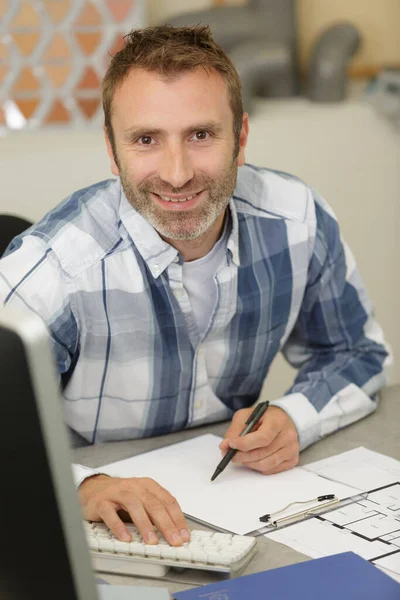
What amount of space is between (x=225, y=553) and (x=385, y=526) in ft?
0.75

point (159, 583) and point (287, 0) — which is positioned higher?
point (287, 0)

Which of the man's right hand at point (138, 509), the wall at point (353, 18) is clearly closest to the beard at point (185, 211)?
the man's right hand at point (138, 509)

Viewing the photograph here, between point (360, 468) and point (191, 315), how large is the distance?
0.41 metres

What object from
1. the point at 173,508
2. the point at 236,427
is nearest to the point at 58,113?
the point at 236,427

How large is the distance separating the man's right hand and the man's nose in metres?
0.50

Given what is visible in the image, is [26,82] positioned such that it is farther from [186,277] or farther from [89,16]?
[186,277]

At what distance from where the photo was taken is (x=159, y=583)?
1.05 m

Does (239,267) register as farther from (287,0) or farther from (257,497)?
(287,0)

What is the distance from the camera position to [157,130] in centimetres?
146

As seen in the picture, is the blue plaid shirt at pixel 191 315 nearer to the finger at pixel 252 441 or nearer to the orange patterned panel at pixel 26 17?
the finger at pixel 252 441

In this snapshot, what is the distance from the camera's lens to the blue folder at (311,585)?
3.18 ft

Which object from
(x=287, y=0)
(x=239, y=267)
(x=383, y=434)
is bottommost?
(x=383, y=434)

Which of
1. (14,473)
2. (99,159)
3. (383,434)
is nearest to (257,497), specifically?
(383,434)

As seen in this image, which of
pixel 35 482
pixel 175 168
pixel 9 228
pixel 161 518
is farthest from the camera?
pixel 9 228
